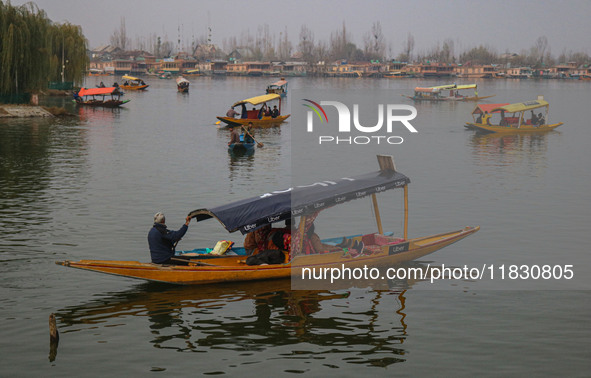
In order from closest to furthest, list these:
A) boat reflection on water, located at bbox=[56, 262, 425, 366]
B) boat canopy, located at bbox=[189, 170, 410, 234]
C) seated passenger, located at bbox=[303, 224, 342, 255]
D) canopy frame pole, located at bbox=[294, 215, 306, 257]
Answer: boat reflection on water, located at bbox=[56, 262, 425, 366] < boat canopy, located at bbox=[189, 170, 410, 234] < canopy frame pole, located at bbox=[294, 215, 306, 257] < seated passenger, located at bbox=[303, 224, 342, 255]

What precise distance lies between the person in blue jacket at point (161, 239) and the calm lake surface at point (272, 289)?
0.89 m

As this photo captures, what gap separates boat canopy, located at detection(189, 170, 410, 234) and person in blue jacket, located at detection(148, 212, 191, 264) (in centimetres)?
93

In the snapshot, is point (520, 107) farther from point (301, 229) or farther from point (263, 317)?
point (263, 317)

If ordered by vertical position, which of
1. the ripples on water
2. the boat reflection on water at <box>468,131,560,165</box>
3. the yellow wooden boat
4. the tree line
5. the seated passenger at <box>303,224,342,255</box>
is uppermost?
the tree line

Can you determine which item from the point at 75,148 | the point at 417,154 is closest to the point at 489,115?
the point at 417,154

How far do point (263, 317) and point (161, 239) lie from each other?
11.7 ft

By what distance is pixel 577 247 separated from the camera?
976 inches

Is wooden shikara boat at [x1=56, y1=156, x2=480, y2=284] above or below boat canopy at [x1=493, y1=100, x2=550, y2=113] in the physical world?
below

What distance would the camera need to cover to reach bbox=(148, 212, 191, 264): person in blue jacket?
1844 centimetres

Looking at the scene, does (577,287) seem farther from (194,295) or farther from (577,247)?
(194,295)

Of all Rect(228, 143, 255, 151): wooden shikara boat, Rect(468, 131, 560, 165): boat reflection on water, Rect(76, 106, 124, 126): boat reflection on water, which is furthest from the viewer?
Rect(76, 106, 124, 126): boat reflection on water

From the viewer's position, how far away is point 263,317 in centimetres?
1709

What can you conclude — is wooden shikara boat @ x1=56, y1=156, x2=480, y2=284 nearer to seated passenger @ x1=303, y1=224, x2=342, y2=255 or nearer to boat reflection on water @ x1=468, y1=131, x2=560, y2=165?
seated passenger @ x1=303, y1=224, x2=342, y2=255

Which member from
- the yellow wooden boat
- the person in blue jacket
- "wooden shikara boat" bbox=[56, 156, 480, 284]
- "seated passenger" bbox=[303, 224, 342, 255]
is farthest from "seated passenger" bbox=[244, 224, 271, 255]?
the yellow wooden boat
